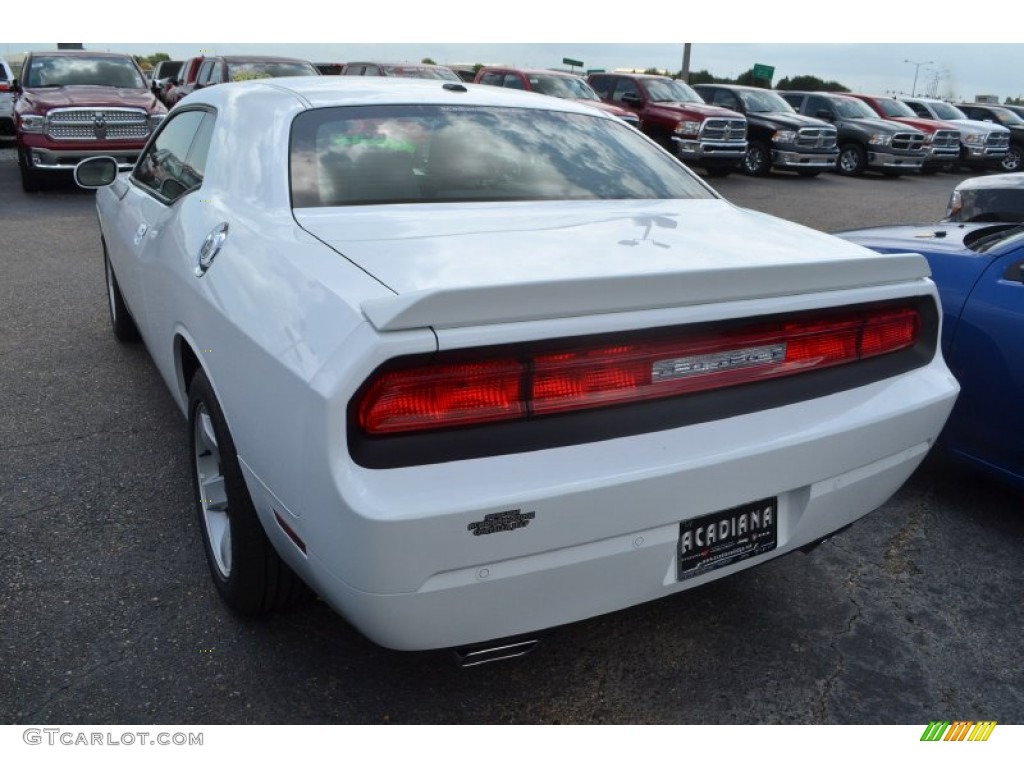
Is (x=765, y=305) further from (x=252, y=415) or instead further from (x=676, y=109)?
(x=676, y=109)

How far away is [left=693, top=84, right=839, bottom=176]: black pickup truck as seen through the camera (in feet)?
56.3

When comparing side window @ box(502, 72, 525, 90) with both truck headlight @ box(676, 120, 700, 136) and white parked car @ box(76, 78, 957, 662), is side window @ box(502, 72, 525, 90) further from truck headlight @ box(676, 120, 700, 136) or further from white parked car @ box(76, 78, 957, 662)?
white parked car @ box(76, 78, 957, 662)

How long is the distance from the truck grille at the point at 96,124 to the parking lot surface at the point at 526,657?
8.69 m

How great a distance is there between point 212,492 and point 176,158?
1.61m

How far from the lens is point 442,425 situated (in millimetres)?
1922

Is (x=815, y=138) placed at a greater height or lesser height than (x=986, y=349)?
lesser

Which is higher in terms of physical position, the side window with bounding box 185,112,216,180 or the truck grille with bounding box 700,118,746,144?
the side window with bounding box 185,112,216,180

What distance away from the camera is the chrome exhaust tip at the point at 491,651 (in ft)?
6.73

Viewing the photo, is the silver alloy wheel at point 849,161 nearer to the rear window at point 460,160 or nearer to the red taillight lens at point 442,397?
the rear window at point 460,160

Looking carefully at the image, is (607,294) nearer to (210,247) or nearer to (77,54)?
(210,247)

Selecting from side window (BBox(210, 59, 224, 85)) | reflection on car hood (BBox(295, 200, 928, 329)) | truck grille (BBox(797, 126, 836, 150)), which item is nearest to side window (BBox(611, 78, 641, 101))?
truck grille (BBox(797, 126, 836, 150))

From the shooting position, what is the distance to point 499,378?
194 centimetres

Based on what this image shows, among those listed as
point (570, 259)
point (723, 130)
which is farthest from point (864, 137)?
point (570, 259)

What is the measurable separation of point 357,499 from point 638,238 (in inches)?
44.4
